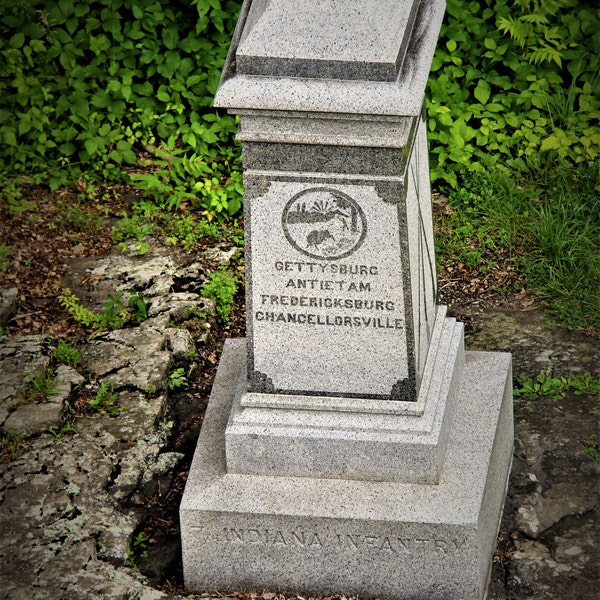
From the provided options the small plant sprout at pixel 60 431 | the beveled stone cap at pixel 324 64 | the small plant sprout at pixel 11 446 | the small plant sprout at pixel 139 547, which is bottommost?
the small plant sprout at pixel 139 547

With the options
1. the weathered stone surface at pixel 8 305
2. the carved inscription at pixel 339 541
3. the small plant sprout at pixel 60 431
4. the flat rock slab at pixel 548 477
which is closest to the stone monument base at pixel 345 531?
the carved inscription at pixel 339 541

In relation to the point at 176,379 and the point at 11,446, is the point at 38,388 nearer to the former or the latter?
the point at 11,446

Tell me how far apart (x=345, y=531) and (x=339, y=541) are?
52 mm

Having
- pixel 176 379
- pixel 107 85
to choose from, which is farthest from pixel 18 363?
pixel 107 85

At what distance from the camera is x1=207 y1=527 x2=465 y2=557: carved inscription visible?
4.21 metres

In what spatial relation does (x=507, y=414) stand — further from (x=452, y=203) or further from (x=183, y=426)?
(x=452, y=203)

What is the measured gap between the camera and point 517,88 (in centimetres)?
688

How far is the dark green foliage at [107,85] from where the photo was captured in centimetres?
691

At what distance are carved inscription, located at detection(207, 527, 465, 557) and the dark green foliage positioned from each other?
2.81 m

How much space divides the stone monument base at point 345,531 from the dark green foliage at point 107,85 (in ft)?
9.04

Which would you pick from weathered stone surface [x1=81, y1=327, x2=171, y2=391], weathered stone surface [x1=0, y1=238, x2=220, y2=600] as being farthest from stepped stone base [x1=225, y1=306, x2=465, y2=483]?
weathered stone surface [x1=81, y1=327, x2=171, y2=391]

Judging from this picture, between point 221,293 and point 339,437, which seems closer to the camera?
point 339,437

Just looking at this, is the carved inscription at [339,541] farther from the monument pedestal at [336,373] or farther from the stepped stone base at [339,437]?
the stepped stone base at [339,437]

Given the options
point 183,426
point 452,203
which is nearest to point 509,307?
point 452,203
